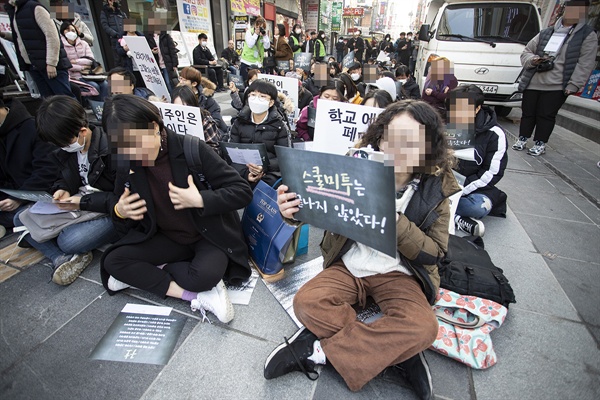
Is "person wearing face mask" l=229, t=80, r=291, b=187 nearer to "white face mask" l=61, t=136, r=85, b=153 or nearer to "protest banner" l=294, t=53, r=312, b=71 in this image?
"white face mask" l=61, t=136, r=85, b=153

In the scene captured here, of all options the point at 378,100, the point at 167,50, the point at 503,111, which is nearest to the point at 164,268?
the point at 378,100

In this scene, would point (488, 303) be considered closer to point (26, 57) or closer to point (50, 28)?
point (50, 28)

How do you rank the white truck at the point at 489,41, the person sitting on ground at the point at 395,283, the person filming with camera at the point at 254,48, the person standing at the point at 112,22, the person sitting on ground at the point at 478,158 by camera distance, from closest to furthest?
the person sitting on ground at the point at 395,283 < the person sitting on ground at the point at 478,158 < the person standing at the point at 112,22 < the white truck at the point at 489,41 < the person filming with camera at the point at 254,48

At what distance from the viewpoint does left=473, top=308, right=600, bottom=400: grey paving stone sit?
61.5 inches

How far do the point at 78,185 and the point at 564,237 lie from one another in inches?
174

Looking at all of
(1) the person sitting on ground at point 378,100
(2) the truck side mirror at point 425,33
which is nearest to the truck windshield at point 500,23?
(2) the truck side mirror at point 425,33

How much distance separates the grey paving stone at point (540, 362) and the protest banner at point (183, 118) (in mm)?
2812

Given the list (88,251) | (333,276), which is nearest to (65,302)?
(88,251)

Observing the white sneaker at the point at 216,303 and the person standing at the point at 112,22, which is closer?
the white sneaker at the point at 216,303

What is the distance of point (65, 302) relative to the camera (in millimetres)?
2070

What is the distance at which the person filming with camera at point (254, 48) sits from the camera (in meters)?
7.75

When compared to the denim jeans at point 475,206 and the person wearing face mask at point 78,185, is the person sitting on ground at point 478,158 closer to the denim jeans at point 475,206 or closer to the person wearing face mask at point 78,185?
the denim jeans at point 475,206

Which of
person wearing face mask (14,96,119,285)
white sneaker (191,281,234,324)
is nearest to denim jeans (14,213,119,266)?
person wearing face mask (14,96,119,285)

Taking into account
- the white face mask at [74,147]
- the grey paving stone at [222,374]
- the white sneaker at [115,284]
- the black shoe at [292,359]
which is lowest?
the grey paving stone at [222,374]
